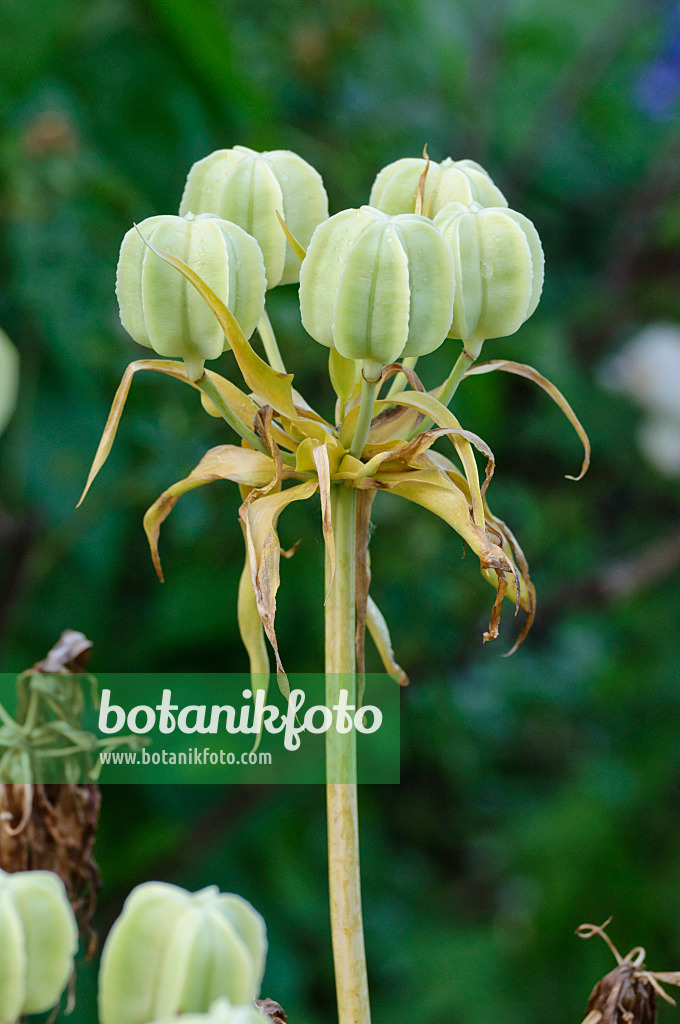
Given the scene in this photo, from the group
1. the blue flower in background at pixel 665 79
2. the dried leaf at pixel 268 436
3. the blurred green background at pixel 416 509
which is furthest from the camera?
the blue flower in background at pixel 665 79

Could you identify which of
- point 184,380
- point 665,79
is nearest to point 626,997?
point 184,380

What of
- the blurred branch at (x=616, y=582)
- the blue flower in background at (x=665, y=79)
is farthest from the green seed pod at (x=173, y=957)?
the blue flower in background at (x=665, y=79)

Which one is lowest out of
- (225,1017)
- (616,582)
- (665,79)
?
(225,1017)

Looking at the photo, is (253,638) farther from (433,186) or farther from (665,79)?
(665,79)

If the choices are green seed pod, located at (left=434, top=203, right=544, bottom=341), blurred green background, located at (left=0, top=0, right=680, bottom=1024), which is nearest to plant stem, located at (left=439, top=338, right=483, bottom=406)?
green seed pod, located at (left=434, top=203, right=544, bottom=341)

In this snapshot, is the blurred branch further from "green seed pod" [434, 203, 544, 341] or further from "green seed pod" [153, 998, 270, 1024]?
"green seed pod" [153, 998, 270, 1024]

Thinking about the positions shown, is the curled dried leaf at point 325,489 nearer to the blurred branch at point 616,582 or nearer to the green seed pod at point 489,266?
the green seed pod at point 489,266
